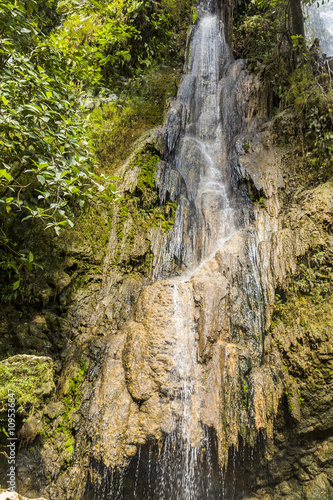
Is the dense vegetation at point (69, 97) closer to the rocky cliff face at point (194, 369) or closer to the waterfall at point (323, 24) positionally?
the rocky cliff face at point (194, 369)

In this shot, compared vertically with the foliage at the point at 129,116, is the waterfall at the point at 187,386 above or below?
below

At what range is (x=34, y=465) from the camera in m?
4.20

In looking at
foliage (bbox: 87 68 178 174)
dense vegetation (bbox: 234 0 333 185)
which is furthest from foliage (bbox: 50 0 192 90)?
dense vegetation (bbox: 234 0 333 185)

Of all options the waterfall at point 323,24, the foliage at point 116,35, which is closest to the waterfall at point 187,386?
the foliage at point 116,35

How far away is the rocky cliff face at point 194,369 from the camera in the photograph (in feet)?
14.4

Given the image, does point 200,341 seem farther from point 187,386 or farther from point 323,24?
point 323,24

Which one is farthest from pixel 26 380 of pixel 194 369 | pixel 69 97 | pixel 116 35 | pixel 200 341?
pixel 116 35

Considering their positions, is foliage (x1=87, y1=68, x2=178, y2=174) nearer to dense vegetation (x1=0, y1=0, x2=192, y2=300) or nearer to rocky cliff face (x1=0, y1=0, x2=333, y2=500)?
dense vegetation (x1=0, y1=0, x2=192, y2=300)

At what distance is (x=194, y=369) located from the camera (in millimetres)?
4902

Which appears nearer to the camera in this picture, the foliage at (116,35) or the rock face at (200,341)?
the rock face at (200,341)

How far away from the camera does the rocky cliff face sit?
173 inches

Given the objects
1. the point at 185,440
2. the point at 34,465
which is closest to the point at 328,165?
the point at 185,440

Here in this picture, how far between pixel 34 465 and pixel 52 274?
123 inches

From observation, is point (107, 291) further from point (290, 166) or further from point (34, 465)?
point (290, 166)
